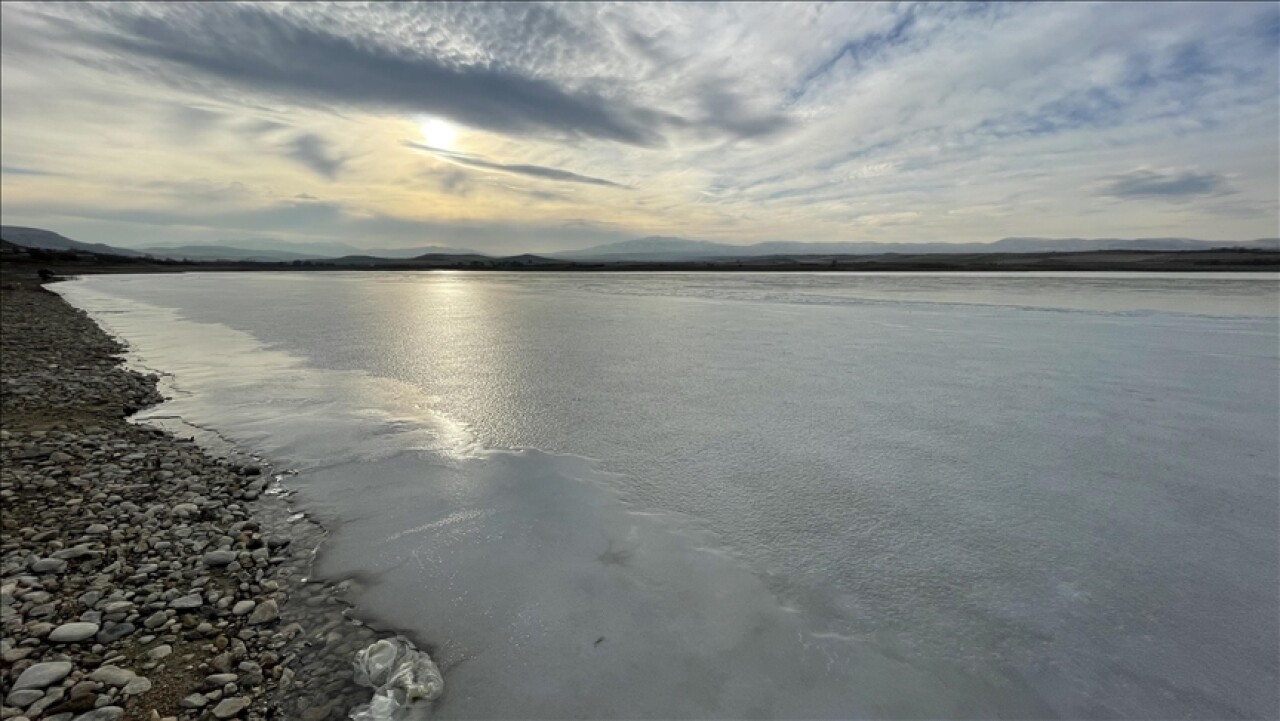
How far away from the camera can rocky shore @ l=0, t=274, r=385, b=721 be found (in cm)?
237

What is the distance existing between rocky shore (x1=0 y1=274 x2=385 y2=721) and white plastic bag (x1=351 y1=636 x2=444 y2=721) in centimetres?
7

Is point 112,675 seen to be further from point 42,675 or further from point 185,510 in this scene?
point 185,510

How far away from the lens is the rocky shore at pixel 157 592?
7.76 feet

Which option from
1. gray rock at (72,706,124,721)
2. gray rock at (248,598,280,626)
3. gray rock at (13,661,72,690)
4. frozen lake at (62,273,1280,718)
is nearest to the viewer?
gray rock at (72,706,124,721)

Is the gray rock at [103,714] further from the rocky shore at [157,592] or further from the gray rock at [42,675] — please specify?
the gray rock at [42,675]

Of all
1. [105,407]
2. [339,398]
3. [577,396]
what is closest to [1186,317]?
[577,396]

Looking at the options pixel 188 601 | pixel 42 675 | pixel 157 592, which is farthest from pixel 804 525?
pixel 42 675

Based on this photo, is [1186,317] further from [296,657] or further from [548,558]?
[296,657]

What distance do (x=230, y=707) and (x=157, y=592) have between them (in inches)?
47.6

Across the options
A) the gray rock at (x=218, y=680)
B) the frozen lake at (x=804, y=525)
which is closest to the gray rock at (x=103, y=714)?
the gray rock at (x=218, y=680)

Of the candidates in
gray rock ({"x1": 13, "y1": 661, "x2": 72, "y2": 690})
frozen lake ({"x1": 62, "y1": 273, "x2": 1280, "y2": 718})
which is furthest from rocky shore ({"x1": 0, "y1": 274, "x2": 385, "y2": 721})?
frozen lake ({"x1": 62, "y1": 273, "x2": 1280, "y2": 718})

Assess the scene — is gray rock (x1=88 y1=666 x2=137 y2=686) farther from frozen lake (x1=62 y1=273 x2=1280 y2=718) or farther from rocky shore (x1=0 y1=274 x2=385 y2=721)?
frozen lake (x1=62 y1=273 x2=1280 y2=718)

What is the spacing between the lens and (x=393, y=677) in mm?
2547

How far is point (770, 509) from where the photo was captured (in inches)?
165
